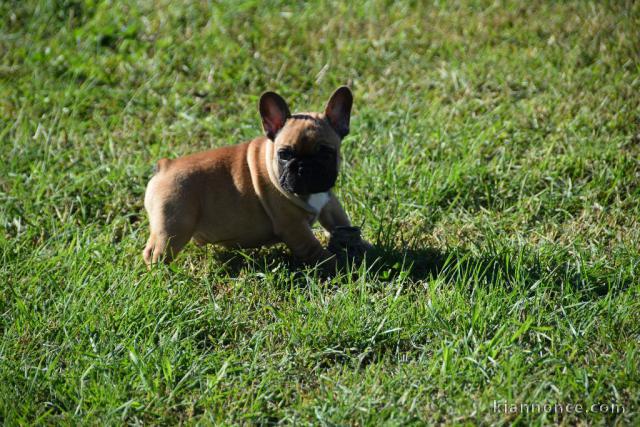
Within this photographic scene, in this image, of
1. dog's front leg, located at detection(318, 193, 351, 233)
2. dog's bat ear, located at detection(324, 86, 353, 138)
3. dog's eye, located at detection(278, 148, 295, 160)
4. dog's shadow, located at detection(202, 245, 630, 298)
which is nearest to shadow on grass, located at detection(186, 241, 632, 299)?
dog's shadow, located at detection(202, 245, 630, 298)

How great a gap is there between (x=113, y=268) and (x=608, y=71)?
196 inches

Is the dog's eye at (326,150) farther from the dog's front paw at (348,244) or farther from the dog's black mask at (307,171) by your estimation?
the dog's front paw at (348,244)

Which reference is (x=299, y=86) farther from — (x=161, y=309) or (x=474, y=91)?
(x=161, y=309)

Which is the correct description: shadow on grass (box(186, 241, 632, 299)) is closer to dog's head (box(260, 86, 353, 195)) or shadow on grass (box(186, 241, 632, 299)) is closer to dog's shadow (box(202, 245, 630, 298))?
dog's shadow (box(202, 245, 630, 298))

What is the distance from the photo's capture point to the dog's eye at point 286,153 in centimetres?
514

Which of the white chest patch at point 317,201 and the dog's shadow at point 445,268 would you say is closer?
the dog's shadow at point 445,268

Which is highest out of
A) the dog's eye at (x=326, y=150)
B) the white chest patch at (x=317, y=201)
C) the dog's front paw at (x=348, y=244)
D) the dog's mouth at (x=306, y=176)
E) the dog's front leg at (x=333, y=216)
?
the dog's eye at (x=326, y=150)

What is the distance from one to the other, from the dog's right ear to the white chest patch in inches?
19.4

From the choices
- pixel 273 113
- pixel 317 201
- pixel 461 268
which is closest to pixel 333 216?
pixel 317 201

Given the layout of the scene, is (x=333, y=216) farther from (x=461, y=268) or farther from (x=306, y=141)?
(x=461, y=268)

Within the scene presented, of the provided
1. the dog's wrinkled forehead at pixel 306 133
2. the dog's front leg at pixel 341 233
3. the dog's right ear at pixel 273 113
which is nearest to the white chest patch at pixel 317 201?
the dog's front leg at pixel 341 233

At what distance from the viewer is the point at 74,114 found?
24.4ft

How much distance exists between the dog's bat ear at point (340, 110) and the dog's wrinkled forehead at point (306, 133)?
0.06 m

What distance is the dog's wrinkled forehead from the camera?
5109 mm
